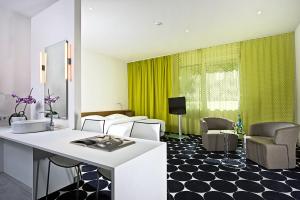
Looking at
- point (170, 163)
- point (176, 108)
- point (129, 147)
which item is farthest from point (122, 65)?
point (129, 147)

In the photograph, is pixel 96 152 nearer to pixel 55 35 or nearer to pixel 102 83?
pixel 55 35

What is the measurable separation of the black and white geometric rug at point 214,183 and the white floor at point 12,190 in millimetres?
289

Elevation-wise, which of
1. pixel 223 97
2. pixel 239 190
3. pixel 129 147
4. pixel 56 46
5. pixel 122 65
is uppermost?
pixel 122 65

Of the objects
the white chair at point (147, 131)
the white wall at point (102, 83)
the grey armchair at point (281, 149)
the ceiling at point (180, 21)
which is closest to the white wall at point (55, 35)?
the ceiling at point (180, 21)

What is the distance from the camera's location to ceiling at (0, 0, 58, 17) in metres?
2.53

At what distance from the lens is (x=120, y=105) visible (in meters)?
6.21

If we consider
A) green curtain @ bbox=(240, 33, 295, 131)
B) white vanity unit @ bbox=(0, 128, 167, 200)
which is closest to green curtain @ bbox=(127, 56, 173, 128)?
green curtain @ bbox=(240, 33, 295, 131)

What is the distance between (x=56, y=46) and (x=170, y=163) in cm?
265

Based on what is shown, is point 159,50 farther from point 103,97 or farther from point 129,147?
point 129,147

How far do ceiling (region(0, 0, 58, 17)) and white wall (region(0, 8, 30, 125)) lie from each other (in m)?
0.14

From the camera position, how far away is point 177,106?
5055 millimetres

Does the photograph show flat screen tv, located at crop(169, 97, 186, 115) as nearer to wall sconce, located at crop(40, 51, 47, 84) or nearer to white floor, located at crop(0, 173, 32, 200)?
wall sconce, located at crop(40, 51, 47, 84)

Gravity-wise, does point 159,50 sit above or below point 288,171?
above

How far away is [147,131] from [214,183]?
3.80 ft
